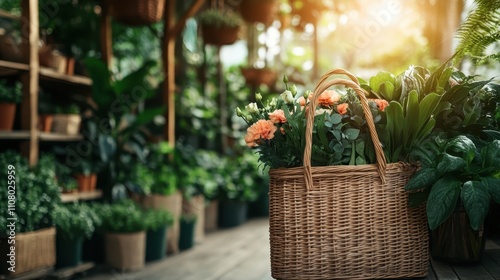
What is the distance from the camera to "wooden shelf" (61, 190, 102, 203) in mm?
4238

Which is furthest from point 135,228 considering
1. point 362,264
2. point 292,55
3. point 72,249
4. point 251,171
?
point 292,55

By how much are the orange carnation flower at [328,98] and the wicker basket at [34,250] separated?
7.66 feet

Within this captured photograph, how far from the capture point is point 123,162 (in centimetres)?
479

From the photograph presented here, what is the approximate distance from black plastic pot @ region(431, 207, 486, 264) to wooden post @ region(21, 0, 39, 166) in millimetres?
2969

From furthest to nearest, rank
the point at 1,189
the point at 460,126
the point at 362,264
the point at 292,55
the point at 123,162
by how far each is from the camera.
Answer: the point at 292,55
the point at 123,162
the point at 1,189
the point at 460,126
the point at 362,264

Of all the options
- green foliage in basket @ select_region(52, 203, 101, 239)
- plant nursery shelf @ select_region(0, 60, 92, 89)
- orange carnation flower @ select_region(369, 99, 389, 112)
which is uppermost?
plant nursery shelf @ select_region(0, 60, 92, 89)

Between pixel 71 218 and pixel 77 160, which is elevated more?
pixel 77 160

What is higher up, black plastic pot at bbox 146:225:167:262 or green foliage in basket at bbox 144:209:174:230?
green foliage in basket at bbox 144:209:174:230

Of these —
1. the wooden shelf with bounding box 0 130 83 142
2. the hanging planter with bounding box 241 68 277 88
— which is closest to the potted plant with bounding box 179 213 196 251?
the wooden shelf with bounding box 0 130 83 142

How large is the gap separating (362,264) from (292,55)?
10.4m

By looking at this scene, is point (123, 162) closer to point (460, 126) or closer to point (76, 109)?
point (76, 109)

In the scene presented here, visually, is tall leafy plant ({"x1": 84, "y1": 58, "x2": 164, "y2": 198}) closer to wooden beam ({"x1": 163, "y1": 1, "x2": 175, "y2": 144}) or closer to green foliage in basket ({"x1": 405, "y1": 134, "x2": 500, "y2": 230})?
wooden beam ({"x1": 163, "y1": 1, "x2": 175, "y2": 144})

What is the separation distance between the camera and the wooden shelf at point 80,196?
13.9ft

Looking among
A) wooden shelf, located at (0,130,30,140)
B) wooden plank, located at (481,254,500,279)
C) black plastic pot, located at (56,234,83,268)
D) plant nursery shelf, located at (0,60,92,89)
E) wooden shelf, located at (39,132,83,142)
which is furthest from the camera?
wooden shelf, located at (39,132,83,142)
